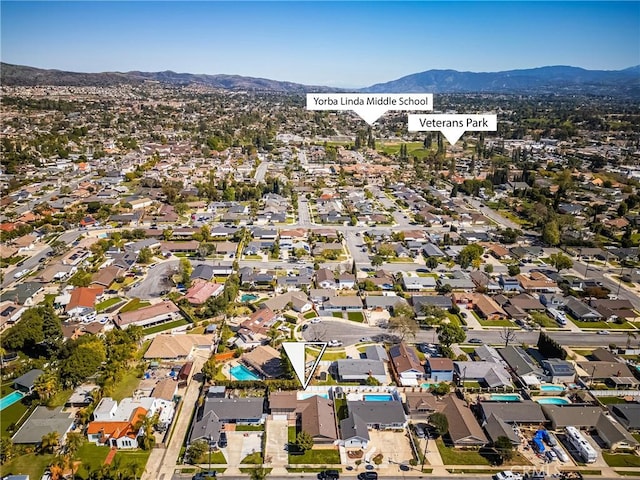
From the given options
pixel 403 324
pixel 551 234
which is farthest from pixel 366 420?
pixel 551 234

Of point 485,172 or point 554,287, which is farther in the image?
point 485,172

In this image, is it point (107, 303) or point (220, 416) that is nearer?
point (220, 416)

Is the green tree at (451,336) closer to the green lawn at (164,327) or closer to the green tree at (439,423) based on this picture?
the green tree at (439,423)

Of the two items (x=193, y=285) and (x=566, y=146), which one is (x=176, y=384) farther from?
(x=566, y=146)

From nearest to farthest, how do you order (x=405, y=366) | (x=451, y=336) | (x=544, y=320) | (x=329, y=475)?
(x=329, y=475) < (x=405, y=366) < (x=451, y=336) < (x=544, y=320)

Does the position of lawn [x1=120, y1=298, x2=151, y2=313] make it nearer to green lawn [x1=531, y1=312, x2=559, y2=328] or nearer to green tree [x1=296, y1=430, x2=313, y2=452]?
green tree [x1=296, y1=430, x2=313, y2=452]

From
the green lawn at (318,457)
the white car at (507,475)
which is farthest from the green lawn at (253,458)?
the white car at (507,475)

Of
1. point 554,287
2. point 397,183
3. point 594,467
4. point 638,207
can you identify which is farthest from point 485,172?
point 594,467

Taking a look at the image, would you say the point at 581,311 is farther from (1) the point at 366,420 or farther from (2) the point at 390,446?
(1) the point at 366,420
